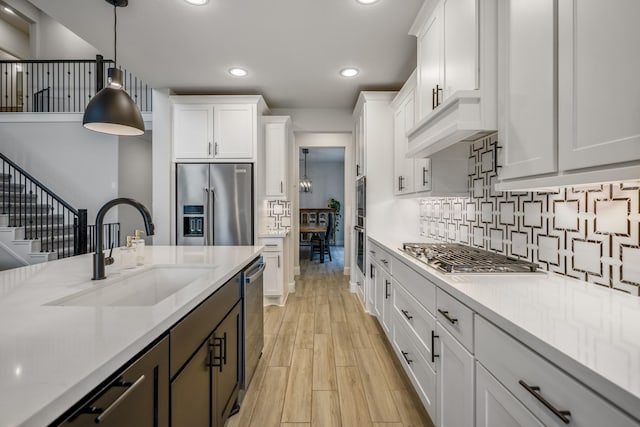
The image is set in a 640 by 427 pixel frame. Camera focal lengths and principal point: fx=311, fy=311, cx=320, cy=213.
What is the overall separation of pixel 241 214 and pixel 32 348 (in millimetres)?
3223

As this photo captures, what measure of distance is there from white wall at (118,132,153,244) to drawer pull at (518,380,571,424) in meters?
6.87

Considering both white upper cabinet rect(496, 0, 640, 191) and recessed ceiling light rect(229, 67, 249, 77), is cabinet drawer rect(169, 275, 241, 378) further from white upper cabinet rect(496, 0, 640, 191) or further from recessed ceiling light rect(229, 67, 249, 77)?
recessed ceiling light rect(229, 67, 249, 77)

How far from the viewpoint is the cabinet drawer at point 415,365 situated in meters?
1.58

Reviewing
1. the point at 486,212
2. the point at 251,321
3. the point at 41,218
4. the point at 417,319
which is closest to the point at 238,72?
the point at 251,321

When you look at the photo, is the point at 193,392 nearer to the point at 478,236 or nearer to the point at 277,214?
the point at 478,236

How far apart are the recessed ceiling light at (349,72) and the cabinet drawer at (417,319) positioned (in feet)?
7.75

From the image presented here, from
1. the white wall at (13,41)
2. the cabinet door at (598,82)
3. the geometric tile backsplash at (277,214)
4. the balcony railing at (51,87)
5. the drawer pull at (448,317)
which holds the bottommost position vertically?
the drawer pull at (448,317)

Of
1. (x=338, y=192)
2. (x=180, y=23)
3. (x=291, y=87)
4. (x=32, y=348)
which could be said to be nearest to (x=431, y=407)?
(x=32, y=348)

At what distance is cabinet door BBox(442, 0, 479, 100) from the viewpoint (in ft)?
5.15

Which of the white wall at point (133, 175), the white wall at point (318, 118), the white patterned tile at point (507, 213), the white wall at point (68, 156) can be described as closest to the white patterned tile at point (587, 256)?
the white patterned tile at point (507, 213)

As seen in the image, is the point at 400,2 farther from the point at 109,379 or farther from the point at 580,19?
the point at 109,379

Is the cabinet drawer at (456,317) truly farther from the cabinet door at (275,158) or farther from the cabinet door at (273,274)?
the cabinet door at (275,158)

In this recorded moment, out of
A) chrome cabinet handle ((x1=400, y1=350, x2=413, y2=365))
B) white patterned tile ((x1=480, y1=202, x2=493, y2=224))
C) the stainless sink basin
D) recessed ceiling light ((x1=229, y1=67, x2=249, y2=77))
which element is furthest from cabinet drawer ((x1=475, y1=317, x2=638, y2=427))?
recessed ceiling light ((x1=229, y1=67, x2=249, y2=77))

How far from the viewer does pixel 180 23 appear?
2564 millimetres
